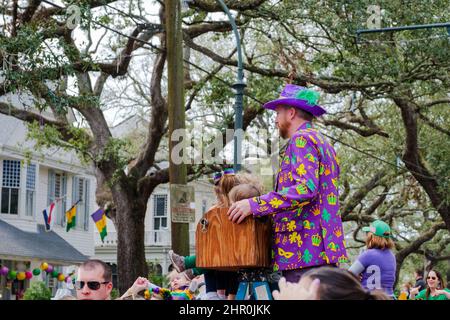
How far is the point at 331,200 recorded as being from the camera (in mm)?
5336

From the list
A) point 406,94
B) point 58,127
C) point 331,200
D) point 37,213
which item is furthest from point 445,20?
point 37,213

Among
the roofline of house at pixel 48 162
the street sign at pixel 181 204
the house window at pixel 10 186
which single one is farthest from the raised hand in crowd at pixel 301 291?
the house window at pixel 10 186

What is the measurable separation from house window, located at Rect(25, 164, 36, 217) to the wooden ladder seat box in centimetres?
2626

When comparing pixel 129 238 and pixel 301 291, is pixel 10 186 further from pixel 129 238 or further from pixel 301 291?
pixel 301 291

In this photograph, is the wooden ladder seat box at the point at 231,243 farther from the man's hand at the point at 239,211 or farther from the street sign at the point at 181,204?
the street sign at the point at 181,204

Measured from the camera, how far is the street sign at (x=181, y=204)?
1220 centimetres

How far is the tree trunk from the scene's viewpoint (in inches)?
763

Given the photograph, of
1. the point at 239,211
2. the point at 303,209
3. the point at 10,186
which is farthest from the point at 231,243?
the point at 10,186

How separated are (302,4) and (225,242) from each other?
40.3 ft

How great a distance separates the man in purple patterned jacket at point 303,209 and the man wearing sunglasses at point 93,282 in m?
0.89

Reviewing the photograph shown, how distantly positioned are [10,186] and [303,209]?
26130mm

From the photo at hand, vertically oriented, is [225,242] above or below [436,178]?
below

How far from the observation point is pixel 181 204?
482 inches
